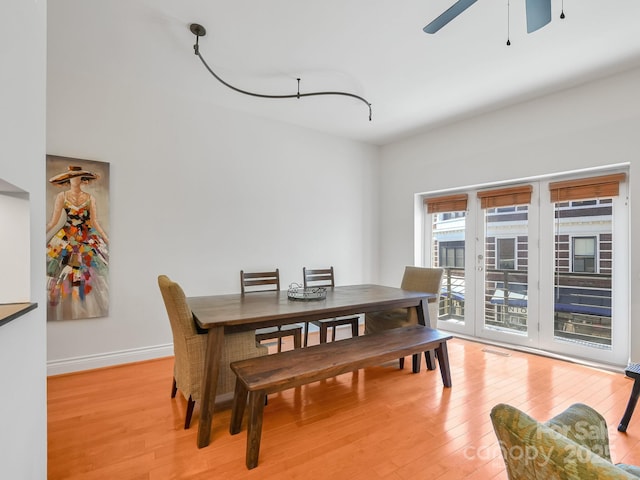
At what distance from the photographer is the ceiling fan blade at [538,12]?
5.07ft

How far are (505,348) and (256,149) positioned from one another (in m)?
3.92

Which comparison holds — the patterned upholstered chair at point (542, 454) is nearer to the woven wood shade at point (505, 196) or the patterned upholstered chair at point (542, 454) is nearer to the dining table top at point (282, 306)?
the dining table top at point (282, 306)

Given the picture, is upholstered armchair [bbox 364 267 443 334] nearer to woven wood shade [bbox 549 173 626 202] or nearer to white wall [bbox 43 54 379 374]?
white wall [bbox 43 54 379 374]

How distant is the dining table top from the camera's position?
1977 mm

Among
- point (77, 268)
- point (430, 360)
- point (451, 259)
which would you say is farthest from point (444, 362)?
point (77, 268)

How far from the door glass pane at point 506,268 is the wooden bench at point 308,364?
1.67 metres

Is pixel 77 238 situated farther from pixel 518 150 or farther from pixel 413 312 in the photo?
pixel 518 150

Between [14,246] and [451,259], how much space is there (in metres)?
4.39

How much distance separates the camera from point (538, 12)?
62.8 inches

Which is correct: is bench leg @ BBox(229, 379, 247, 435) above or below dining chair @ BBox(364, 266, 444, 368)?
below

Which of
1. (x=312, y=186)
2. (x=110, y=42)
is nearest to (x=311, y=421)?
(x=312, y=186)

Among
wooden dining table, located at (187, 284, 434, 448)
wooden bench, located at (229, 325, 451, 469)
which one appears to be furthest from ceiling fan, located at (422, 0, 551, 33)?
wooden bench, located at (229, 325, 451, 469)

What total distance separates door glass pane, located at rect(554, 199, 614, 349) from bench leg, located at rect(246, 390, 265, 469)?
3.40m

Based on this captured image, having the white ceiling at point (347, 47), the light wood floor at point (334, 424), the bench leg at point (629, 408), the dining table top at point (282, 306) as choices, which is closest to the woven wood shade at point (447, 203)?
the white ceiling at point (347, 47)
